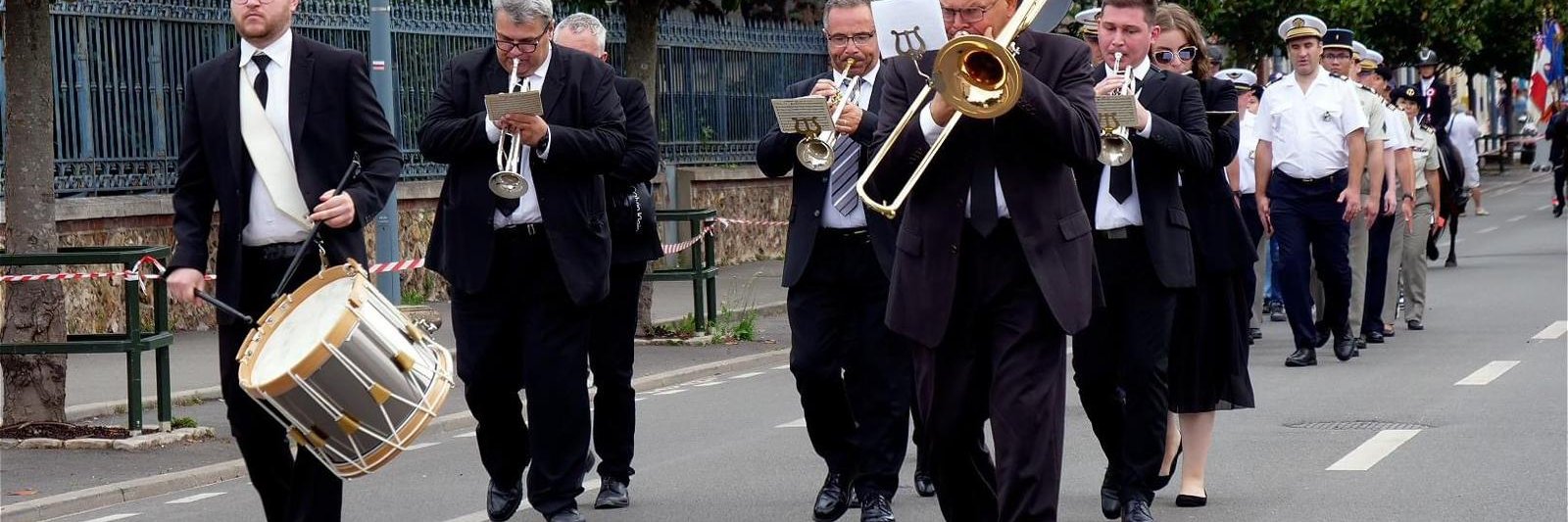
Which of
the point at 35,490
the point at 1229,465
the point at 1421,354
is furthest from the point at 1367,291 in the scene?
the point at 35,490

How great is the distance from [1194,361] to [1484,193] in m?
36.0

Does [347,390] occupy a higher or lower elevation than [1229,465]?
higher

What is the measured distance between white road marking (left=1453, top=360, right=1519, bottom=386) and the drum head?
749cm

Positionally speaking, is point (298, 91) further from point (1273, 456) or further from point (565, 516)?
point (1273, 456)

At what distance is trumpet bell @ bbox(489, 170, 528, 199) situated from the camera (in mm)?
7059

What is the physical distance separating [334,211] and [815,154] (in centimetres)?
185

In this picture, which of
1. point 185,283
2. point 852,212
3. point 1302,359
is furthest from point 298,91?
point 1302,359

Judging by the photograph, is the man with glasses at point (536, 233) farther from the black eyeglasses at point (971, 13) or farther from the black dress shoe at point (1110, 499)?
the black eyeglasses at point (971, 13)

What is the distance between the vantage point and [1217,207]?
26.1 feet

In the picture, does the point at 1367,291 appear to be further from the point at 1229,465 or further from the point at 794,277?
the point at 794,277

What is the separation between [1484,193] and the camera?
42.0 m

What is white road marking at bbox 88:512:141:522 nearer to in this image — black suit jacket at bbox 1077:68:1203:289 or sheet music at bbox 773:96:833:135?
sheet music at bbox 773:96:833:135

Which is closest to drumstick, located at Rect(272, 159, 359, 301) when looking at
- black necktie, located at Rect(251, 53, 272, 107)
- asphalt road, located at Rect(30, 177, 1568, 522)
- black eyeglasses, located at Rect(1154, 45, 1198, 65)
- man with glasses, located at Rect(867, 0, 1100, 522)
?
black necktie, located at Rect(251, 53, 272, 107)

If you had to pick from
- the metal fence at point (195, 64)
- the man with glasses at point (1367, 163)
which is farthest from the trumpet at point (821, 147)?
the metal fence at point (195, 64)
